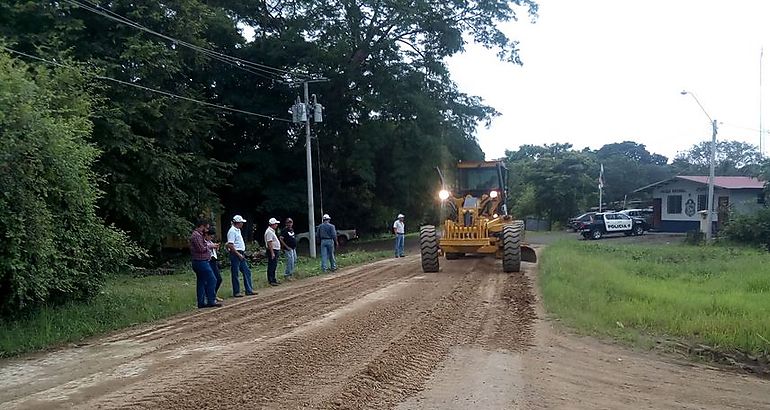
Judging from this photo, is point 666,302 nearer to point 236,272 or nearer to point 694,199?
point 236,272

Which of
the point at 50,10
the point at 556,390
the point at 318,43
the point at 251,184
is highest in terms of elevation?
the point at 318,43

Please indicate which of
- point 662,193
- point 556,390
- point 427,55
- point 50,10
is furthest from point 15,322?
point 662,193

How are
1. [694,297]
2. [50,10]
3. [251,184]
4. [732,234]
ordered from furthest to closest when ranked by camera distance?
[251,184]
[732,234]
[50,10]
[694,297]

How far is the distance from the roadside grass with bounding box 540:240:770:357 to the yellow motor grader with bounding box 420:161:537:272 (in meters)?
1.13

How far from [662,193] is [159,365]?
143 feet

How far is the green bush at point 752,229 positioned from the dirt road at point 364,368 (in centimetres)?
2439

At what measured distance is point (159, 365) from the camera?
7.30 m

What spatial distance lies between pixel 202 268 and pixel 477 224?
8265 mm

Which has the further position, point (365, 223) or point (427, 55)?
point (365, 223)

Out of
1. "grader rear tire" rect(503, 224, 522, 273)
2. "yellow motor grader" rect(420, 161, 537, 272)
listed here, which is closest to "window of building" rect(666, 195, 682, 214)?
"yellow motor grader" rect(420, 161, 537, 272)

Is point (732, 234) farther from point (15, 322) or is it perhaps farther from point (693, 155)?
point (693, 155)

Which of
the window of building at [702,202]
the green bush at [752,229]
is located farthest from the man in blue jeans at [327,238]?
the window of building at [702,202]

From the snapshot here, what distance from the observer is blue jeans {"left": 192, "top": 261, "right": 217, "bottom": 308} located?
11.8 meters

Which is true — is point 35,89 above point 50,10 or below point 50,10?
below
